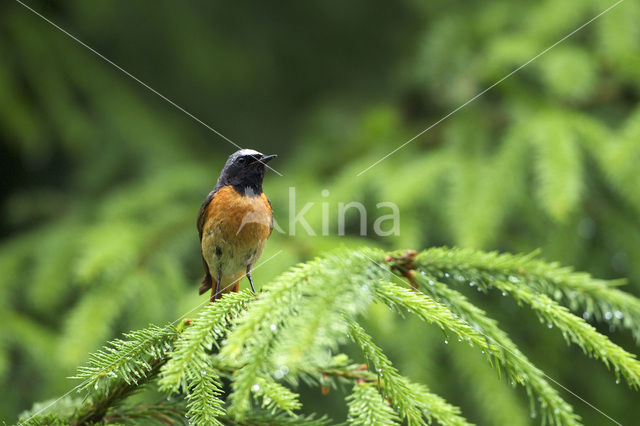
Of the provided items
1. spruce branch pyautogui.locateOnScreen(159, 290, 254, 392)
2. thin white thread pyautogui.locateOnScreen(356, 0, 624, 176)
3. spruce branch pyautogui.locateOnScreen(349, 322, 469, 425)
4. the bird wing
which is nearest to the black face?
the bird wing

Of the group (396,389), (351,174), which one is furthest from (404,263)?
(351,174)

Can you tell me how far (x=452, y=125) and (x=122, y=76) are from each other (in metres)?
3.07

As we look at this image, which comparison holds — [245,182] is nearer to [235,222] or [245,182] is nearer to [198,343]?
[235,222]

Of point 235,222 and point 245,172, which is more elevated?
point 245,172

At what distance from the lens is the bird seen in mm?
2525

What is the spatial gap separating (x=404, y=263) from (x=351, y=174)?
1.89 meters

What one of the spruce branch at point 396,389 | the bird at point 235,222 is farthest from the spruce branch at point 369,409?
the bird at point 235,222

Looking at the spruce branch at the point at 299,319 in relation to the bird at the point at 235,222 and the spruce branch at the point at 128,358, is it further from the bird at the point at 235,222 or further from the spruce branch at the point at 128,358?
the bird at the point at 235,222

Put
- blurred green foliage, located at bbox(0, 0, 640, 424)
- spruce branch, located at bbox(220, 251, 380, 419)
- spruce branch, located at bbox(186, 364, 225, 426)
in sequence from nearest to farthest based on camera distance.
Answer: spruce branch, located at bbox(220, 251, 380, 419) < spruce branch, located at bbox(186, 364, 225, 426) < blurred green foliage, located at bbox(0, 0, 640, 424)

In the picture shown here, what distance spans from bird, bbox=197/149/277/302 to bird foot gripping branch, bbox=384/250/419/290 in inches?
42.2

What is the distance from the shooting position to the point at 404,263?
1616mm

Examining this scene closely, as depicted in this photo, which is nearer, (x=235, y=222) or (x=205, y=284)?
(x=235, y=222)

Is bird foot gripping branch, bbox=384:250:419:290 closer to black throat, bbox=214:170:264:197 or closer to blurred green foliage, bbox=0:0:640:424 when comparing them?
blurred green foliage, bbox=0:0:640:424

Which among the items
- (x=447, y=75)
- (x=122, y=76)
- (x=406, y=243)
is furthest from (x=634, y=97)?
(x=122, y=76)
